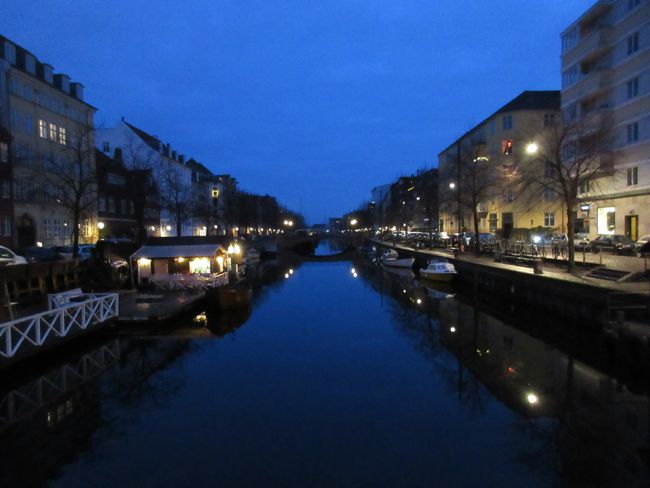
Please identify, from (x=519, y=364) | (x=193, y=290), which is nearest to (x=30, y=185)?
(x=193, y=290)

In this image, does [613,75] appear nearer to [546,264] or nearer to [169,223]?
[546,264]

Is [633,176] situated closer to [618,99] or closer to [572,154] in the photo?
[618,99]

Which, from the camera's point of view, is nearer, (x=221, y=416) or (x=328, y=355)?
(x=221, y=416)

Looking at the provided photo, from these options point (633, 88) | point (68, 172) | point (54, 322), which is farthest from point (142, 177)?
point (633, 88)

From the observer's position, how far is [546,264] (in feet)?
120

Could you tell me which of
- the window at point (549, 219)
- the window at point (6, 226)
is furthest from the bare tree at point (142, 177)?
the window at point (549, 219)

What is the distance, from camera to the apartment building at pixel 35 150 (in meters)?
46.4

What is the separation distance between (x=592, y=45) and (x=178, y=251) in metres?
42.8

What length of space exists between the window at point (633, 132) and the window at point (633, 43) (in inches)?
254

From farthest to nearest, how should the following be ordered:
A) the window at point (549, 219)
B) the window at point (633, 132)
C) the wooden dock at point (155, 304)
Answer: the window at point (549, 219) → the window at point (633, 132) → the wooden dock at point (155, 304)

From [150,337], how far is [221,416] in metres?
11.6

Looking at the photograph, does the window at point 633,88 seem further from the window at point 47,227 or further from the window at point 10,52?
the window at point 10,52

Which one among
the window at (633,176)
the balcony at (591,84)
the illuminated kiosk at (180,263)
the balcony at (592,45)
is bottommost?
the illuminated kiosk at (180,263)

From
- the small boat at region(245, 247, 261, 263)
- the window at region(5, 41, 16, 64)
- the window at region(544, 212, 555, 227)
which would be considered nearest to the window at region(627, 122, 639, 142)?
the window at region(544, 212, 555, 227)
